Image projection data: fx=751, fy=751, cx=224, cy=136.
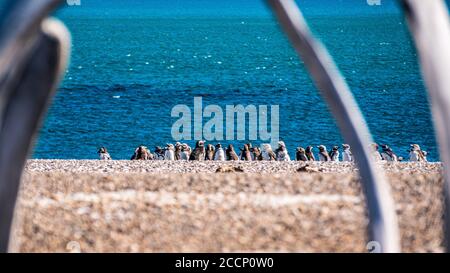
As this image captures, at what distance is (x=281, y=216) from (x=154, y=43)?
15924 centimetres

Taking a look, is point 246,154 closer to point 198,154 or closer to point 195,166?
point 198,154

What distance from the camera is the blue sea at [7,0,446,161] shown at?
66.1m

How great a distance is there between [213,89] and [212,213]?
90449 millimetres

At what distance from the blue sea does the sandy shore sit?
45.2ft

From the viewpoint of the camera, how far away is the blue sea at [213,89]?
66062mm

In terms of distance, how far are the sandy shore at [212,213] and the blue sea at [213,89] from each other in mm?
13766

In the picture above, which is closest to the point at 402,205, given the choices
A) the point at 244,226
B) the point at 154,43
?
the point at 244,226

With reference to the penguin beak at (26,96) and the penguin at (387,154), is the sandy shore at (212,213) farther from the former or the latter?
the penguin at (387,154)

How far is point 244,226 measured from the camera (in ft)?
27.7

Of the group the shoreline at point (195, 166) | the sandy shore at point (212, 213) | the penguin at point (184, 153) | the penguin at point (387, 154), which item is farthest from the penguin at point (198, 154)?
the sandy shore at point (212, 213)

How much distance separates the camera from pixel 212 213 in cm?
903

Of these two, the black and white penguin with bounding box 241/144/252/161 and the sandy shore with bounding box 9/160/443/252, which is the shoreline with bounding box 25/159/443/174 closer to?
the sandy shore with bounding box 9/160/443/252

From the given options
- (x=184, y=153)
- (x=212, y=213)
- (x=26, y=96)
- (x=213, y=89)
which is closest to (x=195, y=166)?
(x=212, y=213)
